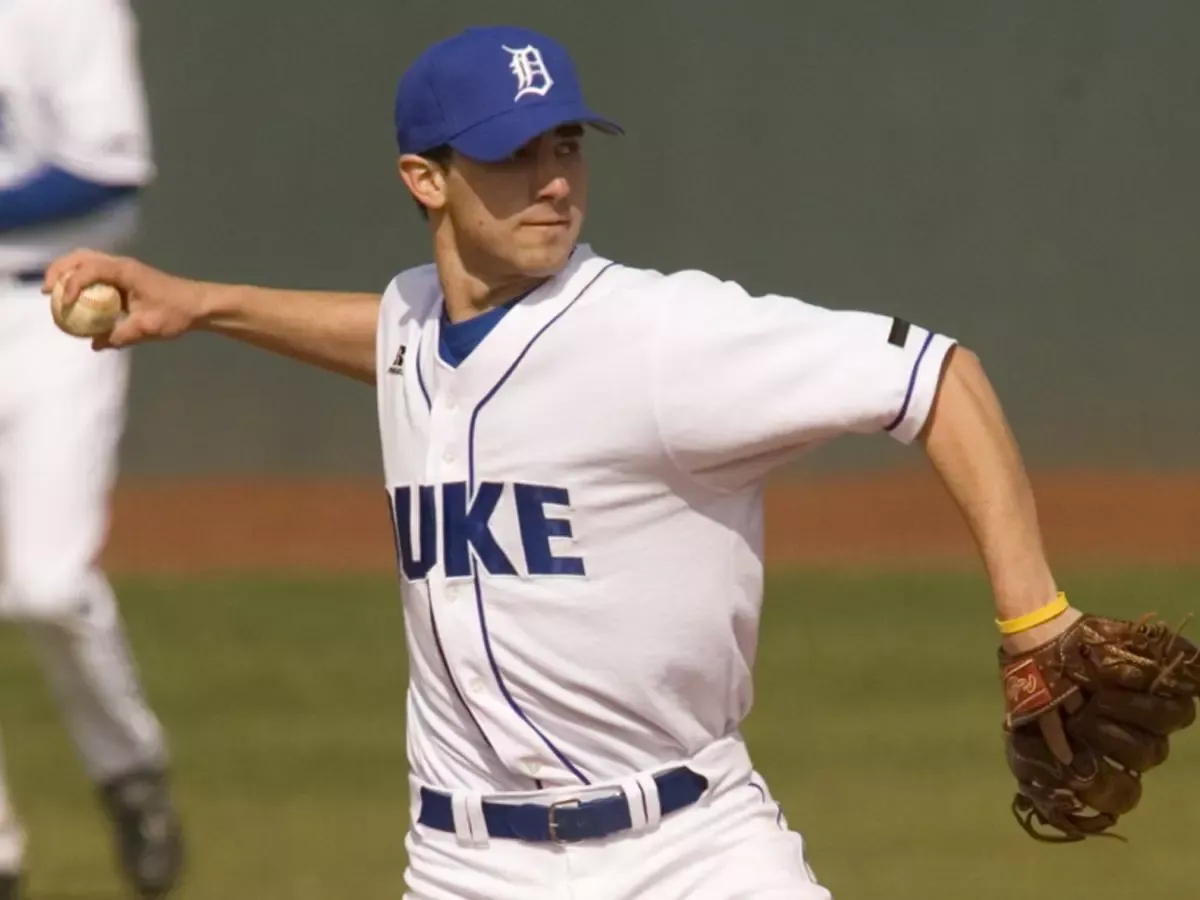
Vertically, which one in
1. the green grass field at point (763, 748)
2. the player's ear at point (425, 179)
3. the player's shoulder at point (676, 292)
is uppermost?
the player's ear at point (425, 179)

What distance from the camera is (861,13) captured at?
13719mm

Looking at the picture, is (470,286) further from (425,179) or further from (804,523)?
(804,523)

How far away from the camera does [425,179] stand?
3.64 meters

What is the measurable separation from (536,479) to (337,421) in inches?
410

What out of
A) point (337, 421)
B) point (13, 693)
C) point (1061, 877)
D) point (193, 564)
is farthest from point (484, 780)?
point (337, 421)

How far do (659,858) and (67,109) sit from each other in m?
3.01

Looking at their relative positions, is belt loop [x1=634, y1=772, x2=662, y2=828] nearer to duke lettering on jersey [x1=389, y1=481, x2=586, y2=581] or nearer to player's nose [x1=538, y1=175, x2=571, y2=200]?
duke lettering on jersey [x1=389, y1=481, x2=586, y2=581]

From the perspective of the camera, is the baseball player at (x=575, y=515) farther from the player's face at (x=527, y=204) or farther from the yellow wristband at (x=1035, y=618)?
the yellow wristband at (x=1035, y=618)

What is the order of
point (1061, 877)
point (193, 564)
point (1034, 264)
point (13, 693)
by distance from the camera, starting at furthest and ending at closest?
point (1034, 264) < point (193, 564) < point (13, 693) < point (1061, 877)

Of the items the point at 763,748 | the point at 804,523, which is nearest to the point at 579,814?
the point at 763,748

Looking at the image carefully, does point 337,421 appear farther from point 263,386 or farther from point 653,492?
point 653,492

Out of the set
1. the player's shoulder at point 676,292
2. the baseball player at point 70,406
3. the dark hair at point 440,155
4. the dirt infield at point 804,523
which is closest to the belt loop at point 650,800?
the player's shoulder at point 676,292

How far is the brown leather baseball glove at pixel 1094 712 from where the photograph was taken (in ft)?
10.4

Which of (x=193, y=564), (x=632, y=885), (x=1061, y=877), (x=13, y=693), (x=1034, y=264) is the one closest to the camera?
(x=632, y=885)
